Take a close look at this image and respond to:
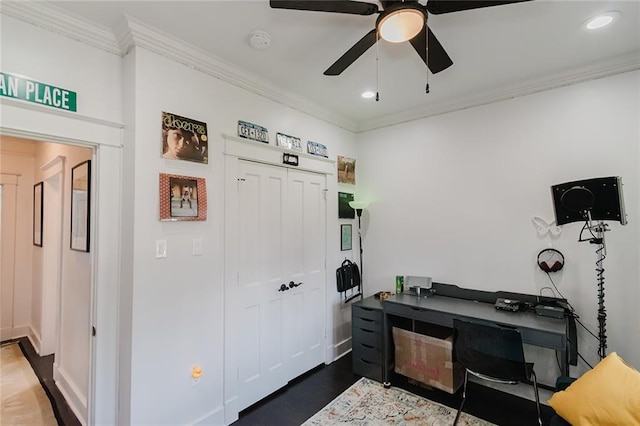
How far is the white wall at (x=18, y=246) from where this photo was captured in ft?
13.3

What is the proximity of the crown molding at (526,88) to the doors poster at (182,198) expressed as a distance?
8.03 ft

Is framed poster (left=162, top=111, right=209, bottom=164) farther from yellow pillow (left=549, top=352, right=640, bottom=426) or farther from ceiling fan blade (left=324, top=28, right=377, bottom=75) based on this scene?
yellow pillow (left=549, top=352, right=640, bottom=426)

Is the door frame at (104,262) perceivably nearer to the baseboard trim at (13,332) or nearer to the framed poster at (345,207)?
the framed poster at (345,207)

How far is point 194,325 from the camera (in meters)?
2.29

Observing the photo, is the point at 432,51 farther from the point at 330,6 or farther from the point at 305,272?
the point at 305,272

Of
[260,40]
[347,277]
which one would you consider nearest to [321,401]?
[347,277]

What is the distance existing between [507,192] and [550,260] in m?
0.71

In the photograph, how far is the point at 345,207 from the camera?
12.5 feet

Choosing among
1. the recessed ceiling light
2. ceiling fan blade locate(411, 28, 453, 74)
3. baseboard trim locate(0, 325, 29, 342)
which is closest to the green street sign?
ceiling fan blade locate(411, 28, 453, 74)

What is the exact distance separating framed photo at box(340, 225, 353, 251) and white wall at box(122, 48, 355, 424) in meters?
1.67

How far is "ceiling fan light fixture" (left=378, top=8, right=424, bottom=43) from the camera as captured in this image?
151 centimetres

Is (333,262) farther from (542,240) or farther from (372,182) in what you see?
(542,240)

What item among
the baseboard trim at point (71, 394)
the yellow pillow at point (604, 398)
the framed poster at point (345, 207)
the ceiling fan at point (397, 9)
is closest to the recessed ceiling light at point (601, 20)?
the ceiling fan at point (397, 9)

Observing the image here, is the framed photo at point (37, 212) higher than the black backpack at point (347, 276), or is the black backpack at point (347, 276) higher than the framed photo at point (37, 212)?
the framed photo at point (37, 212)
